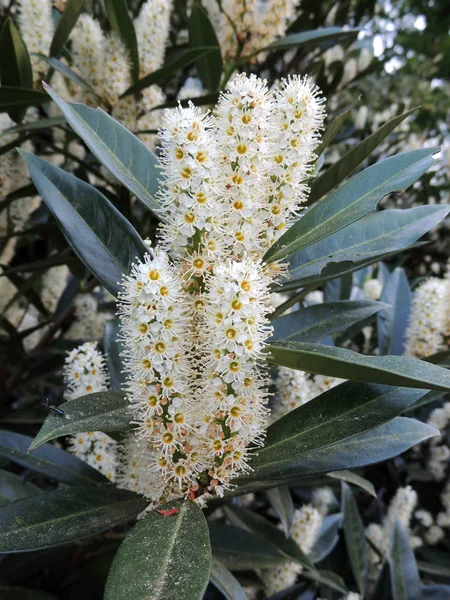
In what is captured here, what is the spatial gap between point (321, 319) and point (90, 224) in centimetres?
49

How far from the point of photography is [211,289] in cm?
77

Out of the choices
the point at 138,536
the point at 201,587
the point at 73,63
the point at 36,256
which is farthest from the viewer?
the point at 36,256

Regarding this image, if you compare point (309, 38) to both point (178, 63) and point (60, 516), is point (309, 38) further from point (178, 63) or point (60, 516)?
point (60, 516)

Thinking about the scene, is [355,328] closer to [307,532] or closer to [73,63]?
[307,532]

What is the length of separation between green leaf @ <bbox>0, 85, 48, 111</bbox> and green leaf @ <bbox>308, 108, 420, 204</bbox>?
2.12 ft

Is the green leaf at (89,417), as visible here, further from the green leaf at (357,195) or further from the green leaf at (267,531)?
the green leaf at (267,531)

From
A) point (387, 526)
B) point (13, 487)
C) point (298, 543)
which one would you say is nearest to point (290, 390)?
point (298, 543)

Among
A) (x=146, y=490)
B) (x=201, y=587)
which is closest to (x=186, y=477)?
(x=146, y=490)

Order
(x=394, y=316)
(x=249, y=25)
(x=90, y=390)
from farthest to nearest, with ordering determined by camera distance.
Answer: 1. (x=249, y=25)
2. (x=394, y=316)
3. (x=90, y=390)

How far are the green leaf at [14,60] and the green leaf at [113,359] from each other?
58 cm

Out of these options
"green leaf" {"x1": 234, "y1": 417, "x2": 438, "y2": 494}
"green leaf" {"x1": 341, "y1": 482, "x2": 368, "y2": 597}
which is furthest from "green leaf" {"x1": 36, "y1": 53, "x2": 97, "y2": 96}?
"green leaf" {"x1": 341, "y1": 482, "x2": 368, "y2": 597}

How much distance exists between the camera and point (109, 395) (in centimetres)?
85

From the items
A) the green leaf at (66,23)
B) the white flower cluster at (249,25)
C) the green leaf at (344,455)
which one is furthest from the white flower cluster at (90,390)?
the white flower cluster at (249,25)

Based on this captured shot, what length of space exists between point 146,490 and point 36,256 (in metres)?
1.77
